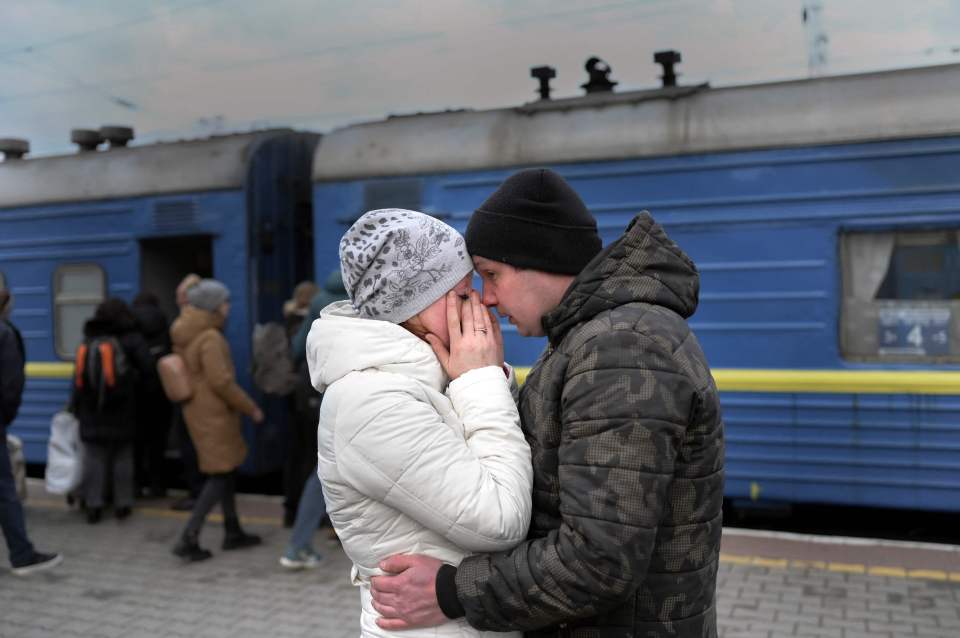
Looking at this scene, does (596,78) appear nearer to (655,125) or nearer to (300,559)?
(655,125)

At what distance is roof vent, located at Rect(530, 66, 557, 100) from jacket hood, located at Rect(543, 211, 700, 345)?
544cm

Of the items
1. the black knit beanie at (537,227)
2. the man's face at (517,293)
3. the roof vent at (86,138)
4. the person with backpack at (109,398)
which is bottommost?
the person with backpack at (109,398)

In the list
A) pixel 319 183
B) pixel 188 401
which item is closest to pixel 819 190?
pixel 319 183

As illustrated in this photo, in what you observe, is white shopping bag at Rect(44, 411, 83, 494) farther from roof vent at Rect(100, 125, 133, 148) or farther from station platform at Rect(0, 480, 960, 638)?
roof vent at Rect(100, 125, 133, 148)

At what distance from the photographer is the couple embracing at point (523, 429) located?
64.9 inches

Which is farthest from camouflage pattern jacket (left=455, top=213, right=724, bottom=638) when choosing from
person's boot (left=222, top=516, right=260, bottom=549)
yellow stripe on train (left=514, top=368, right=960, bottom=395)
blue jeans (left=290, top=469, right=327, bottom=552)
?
person's boot (left=222, top=516, right=260, bottom=549)

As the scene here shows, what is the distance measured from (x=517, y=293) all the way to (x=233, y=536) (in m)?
4.95

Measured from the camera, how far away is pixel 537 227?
6.23ft

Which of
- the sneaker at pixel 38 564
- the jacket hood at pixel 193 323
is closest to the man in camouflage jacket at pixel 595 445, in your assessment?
the jacket hood at pixel 193 323

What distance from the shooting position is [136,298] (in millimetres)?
7824

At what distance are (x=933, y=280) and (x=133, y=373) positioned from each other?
18.3ft

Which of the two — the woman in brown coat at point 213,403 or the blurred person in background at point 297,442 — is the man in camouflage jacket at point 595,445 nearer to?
the blurred person in background at point 297,442

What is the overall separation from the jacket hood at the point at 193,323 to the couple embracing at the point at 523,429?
460 centimetres

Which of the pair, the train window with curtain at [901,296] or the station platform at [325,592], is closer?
the station platform at [325,592]
